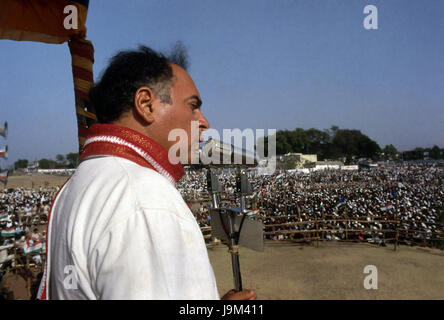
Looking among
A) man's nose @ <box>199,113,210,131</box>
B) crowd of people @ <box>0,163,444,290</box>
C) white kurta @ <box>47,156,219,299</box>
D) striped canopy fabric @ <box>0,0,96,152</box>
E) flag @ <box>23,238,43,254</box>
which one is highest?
striped canopy fabric @ <box>0,0,96,152</box>

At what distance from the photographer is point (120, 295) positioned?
1.48 ft

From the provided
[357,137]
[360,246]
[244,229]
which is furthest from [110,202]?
[357,137]

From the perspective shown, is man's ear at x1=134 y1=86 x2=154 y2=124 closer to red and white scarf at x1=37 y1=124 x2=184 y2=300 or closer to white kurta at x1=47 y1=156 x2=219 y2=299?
red and white scarf at x1=37 y1=124 x2=184 y2=300

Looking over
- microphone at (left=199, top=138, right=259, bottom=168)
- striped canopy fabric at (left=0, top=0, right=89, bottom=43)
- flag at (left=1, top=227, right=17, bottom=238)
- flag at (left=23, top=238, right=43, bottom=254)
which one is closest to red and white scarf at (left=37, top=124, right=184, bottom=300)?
microphone at (left=199, top=138, right=259, bottom=168)

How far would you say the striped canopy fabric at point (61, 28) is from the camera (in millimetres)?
1841

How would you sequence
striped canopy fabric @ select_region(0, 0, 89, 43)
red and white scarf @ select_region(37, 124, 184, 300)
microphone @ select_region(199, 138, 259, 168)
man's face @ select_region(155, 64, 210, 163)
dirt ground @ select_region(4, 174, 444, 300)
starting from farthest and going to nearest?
1. dirt ground @ select_region(4, 174, 444, 300)
2. striped canopy fabric @ select_region(0, 0, 89, 43)
3. microphone @ select_region(199, 138, 259, 168)
4. man's face @ select_region(155, 64, 210, 163)
5. red and white scarf @ select_region(37, 124, 184, 300)

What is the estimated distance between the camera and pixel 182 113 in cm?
87

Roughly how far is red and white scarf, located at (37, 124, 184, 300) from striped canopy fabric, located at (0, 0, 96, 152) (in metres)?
1.26

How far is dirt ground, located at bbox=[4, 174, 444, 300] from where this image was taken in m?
5.89

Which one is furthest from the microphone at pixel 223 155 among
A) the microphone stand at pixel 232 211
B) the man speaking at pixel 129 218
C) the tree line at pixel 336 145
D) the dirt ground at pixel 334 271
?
the tree line at pixel 336 145

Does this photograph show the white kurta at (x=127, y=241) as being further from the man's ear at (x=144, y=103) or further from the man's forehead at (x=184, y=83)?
the man's forehead at (x=184, y=83)

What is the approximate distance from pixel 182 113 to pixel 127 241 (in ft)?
1.64

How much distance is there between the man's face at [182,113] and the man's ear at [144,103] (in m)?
0.03
